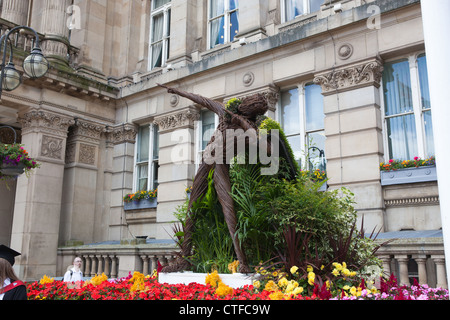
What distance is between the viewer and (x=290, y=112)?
1393cm

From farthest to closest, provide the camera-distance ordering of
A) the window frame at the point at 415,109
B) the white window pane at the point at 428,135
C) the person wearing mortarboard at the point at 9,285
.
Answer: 1. the window frame at the point at 415,109
2. the white window pane at the point at 428,135
3. the person wearing mortarboard at the point at 9,285

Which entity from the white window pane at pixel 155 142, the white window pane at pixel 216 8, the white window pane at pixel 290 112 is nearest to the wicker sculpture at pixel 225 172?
the white window pane at pixel 290 112

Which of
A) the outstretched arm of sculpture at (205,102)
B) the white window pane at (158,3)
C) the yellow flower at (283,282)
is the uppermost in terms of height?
the white window pane at (158,3)

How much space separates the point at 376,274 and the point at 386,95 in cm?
776

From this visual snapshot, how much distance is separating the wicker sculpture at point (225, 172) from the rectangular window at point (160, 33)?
13006 millimetres

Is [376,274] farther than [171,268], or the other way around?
[171,268]

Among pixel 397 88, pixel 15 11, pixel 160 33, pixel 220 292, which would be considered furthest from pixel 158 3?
pixel 220 292

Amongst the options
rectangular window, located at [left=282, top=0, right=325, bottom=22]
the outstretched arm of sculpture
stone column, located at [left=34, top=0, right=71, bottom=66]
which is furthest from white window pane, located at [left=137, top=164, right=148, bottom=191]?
the outstretched arm of sculpture

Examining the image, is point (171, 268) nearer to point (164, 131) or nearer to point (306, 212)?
point (306, 212)

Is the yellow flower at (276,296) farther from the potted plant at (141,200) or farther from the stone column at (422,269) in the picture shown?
the potted plant at (141,200)

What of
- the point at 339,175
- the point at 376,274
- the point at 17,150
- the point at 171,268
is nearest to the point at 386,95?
the point at 339,175

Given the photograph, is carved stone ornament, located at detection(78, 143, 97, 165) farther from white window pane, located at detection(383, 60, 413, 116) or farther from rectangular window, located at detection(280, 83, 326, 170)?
white window pane, located at detection(383, 60, 413, 116)

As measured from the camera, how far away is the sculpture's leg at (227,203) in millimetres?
5453
